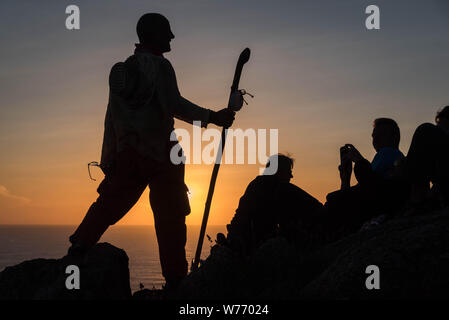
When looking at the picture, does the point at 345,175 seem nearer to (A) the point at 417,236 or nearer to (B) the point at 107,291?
(A) the point at 417,236

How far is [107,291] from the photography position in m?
6.46

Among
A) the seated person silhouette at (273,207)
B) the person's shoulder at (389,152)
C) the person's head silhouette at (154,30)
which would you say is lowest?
the seated person silhouette at (273,207)

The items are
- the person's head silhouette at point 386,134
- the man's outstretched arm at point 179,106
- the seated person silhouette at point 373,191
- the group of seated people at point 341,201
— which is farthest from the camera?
the person's head silhouette at point 386,134

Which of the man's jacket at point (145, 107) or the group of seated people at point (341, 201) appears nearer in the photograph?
the man's jacket at point (145, 107)

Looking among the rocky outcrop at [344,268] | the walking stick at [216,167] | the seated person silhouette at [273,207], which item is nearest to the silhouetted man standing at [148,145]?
the walking stick at [216,167]

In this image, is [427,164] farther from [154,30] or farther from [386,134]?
[154,30]

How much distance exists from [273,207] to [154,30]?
3018 millimetres

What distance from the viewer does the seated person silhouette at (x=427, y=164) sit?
6301 millimetres

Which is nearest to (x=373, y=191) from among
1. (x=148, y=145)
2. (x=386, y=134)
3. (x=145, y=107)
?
(x=386, y=134)

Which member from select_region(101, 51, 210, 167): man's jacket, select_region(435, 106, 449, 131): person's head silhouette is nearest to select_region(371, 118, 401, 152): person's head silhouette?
select_region(435, 106, 449, 131): person's head silhouette

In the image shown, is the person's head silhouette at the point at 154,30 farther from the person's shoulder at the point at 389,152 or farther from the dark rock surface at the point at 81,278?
the person's shoulder at the point at 389,152

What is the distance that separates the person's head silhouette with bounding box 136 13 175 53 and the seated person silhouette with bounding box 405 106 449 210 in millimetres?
3341

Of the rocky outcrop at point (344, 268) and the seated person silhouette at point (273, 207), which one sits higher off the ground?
the seated person silhouette at point (273, 207)
